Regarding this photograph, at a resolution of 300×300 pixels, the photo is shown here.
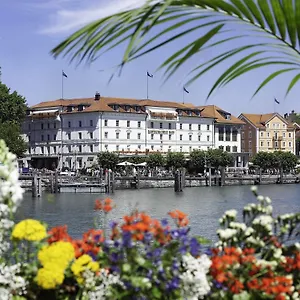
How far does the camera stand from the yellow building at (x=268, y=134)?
109750 mm

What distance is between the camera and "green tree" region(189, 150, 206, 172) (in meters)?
86.1

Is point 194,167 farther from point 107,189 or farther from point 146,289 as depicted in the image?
point 146,289

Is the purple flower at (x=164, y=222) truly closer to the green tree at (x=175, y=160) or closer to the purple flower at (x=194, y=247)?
the purple flower at (x=194, y=247)

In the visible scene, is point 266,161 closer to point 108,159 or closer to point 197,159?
point 197,159

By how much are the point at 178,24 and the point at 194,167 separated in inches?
3328

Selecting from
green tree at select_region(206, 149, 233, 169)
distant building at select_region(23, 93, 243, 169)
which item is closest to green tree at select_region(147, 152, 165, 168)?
distant building at select_region(23, 93, 243, 169)

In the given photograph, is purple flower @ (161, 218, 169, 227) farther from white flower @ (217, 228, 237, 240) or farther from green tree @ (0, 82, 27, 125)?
green tree @ (0, 82, 27, 125)

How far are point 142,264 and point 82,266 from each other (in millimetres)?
341

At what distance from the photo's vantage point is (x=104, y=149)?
86.7 meters

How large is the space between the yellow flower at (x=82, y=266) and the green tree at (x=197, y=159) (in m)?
82.4

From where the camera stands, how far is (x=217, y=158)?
86375 millimetres

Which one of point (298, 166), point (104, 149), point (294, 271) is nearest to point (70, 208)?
point (294, 271)

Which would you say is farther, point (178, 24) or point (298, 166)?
point (298, 166)

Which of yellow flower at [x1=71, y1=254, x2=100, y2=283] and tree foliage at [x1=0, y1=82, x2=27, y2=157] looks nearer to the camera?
yellow flower at [x1=71, y1=254, x2=100, y2=283]
